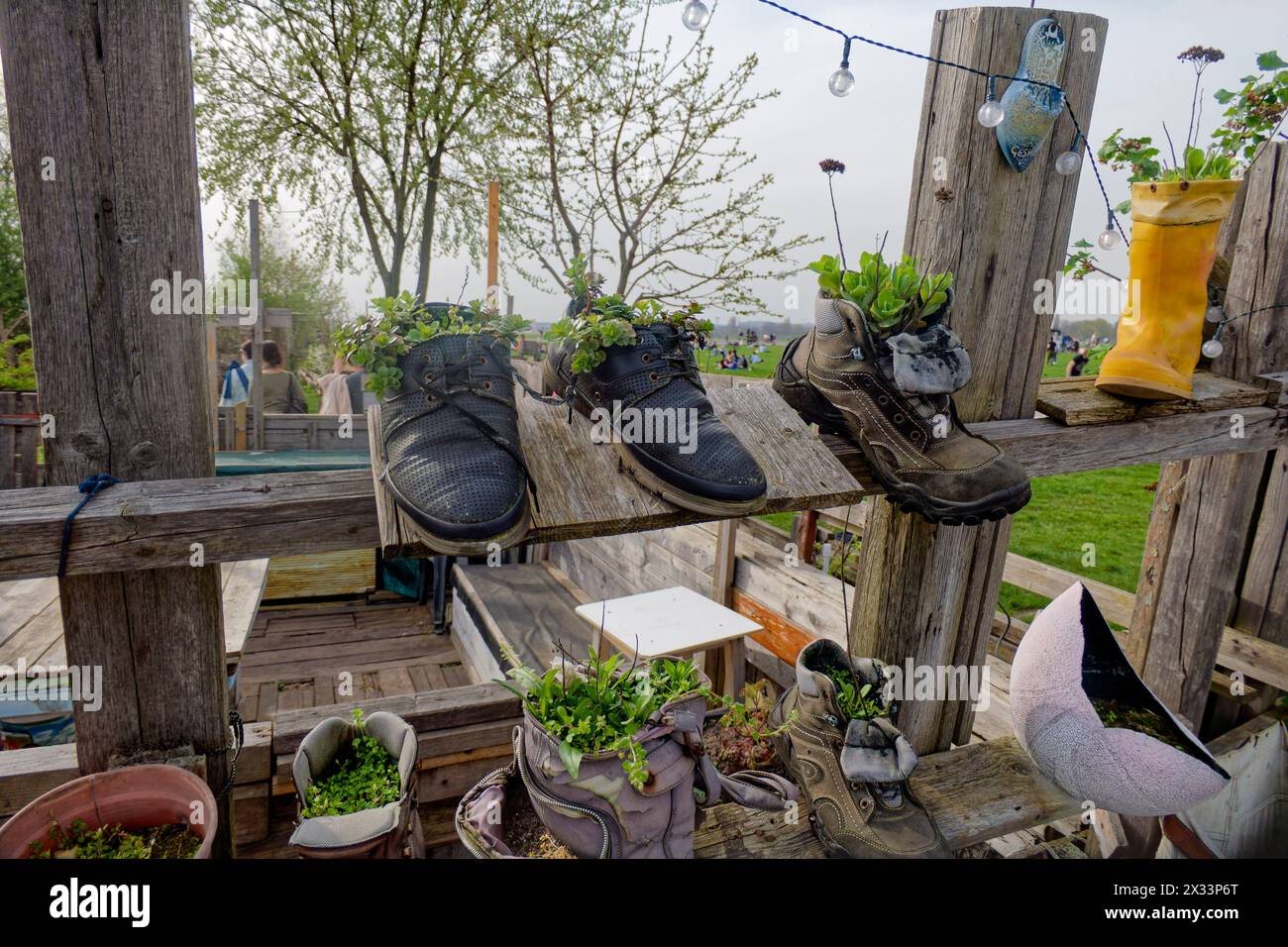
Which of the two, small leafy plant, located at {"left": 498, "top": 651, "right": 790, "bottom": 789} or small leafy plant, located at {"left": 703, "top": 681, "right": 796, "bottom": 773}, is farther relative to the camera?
small leafy plant, located at {"left": 703, "top": 681, "right": 796, "bottom": 773}

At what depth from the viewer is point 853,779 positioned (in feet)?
4.94

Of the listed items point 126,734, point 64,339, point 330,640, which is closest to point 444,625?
point 330,640

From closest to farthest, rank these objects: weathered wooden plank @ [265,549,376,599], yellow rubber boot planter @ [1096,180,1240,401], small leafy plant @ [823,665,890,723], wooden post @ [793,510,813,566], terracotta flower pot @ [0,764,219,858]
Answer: terracotta flower pot @ [0,764,219,858]
small leafy plant @ [823,665,890,723]
yellow rubber boot planter @ [1096,180,1240,401]
wooden post @ [793,510,813,566]
weathered wooden plank @ [265,549,376,599]

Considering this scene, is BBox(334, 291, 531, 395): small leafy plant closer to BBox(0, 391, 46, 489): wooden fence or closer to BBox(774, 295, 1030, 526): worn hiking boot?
BBox(774, 295, 1030, 526): worn hiking boot

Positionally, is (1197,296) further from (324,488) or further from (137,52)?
(137,52)

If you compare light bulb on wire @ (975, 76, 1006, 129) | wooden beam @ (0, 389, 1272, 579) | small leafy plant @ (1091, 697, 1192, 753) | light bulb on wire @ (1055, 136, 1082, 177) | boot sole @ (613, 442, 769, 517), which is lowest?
small leafy plant @ (1091, 697, 1192, 753)

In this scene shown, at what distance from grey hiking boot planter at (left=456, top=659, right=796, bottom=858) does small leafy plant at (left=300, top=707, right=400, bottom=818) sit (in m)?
0.33

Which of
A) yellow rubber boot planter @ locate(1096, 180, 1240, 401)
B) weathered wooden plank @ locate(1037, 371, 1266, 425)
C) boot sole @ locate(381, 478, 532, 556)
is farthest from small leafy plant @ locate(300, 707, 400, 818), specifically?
yellow rubber boot planter @ locate(1096, 180, 1240, 401)

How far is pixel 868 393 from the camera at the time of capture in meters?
1.45

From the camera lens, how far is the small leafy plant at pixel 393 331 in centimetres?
121

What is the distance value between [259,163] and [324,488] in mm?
9577

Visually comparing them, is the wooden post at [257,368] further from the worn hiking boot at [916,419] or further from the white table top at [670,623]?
the worn hiking boot at [916,419]

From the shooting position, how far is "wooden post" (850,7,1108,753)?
63.1 inches

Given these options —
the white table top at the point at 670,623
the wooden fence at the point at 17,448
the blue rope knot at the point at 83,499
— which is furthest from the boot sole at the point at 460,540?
the wooden fence at the point at 17,448
